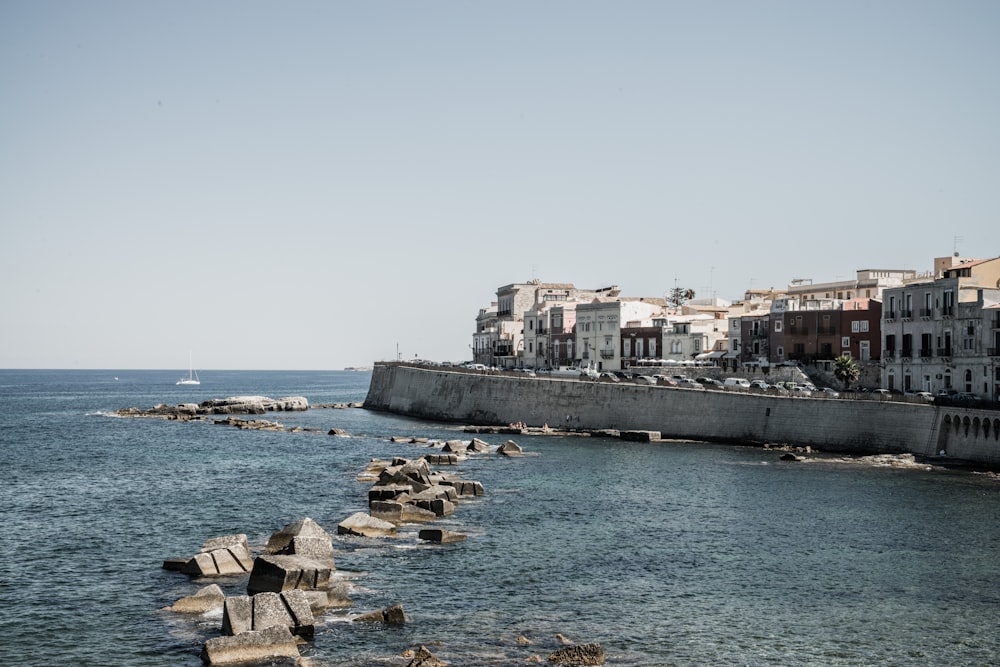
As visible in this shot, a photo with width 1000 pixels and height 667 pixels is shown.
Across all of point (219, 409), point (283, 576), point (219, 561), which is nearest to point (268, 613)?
point (283, 576)

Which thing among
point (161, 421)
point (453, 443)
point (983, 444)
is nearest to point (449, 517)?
point (453, 443)

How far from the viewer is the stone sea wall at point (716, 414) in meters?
63.5

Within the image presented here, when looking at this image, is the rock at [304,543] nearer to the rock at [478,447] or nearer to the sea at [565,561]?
the sea at [565,561]

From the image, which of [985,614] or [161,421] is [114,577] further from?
[161,421]

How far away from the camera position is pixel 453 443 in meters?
74.3

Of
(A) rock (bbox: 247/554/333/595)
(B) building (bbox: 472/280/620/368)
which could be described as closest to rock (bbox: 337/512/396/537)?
(A) rock (bbox: 247/554/333/595)

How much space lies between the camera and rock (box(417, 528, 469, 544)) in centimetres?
3919

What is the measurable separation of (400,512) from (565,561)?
1081 centimetres

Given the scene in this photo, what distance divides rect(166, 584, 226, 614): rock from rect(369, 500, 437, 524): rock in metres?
14.7

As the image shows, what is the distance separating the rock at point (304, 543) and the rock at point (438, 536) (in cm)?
538

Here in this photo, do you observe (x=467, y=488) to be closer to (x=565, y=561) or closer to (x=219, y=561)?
(x=565, y=561)

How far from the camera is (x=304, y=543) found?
33906 millimetres

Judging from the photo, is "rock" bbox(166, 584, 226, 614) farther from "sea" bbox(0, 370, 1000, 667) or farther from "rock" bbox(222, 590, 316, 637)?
"rock" bbox(222, 590, 316, 637)

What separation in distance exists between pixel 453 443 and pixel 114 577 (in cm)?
4167
